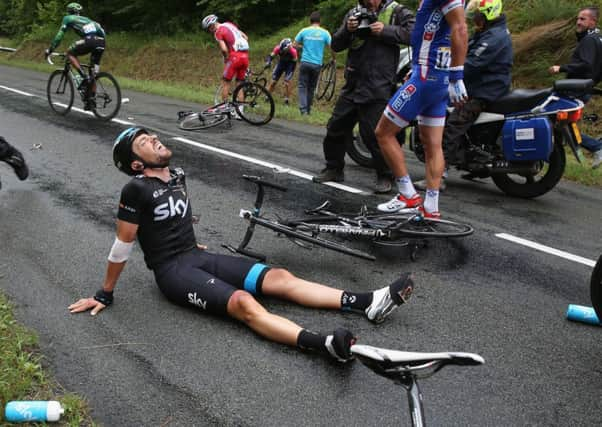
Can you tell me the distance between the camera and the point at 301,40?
531 inches

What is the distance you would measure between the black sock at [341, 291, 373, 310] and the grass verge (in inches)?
68.1

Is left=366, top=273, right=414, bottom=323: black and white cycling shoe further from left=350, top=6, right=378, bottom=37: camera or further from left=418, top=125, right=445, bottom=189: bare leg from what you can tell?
left=350, top=6, right=378, bottom=37: camera

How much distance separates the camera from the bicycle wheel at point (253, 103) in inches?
449

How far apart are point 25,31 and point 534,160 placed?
35.1 m

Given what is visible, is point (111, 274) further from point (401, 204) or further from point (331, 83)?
point (331, 83)

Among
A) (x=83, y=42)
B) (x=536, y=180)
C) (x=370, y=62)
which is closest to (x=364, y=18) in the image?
(x=370, y=62)

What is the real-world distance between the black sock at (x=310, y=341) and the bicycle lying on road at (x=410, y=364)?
108cm

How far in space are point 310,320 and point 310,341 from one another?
0.47 metres

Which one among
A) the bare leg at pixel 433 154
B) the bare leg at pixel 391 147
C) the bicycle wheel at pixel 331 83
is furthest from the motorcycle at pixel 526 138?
the bicycle wheel at pixel 331 83

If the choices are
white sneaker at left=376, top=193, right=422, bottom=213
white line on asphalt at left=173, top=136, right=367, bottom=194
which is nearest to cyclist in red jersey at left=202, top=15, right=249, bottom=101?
white line on asphalt at left=173, top=136, right=367, bottom=194

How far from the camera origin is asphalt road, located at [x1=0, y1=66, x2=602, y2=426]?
10.6 ft

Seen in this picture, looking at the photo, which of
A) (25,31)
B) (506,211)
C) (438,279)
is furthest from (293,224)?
(25,31)

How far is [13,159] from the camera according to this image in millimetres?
6797

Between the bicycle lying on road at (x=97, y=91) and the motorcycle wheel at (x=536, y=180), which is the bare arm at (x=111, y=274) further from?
the bicycle lying on road at (x=97, y=91)
